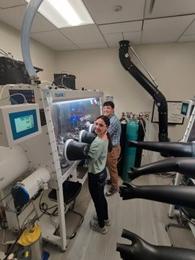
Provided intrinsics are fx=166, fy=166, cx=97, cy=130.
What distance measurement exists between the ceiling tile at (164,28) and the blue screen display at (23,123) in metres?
1.99

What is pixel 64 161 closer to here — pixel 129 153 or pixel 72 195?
pixel 72 195

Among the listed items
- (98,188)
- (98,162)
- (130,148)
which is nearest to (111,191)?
(130,148)

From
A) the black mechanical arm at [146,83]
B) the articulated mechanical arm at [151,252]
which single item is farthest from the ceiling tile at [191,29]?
the articulated mechanical arm at [151,252]

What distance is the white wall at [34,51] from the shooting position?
2.23 m

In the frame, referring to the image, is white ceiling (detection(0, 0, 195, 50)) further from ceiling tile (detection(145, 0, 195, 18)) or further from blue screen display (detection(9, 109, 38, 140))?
blue screen display (detection(9, 109, 38, 140))

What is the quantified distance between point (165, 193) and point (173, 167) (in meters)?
0.13

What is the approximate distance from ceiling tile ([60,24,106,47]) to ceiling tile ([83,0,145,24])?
256 millimetres

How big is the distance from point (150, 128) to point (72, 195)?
225 centimetres

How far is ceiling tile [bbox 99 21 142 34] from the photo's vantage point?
7.26ft

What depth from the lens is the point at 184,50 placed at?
3.00 meters

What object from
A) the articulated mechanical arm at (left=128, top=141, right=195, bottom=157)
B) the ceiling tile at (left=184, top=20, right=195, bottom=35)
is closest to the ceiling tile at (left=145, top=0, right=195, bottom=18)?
the ceiling tile at (left=184, top=20, right=195, bottom=35)

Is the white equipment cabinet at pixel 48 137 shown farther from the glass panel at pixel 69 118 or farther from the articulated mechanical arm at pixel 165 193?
the articulated mechanical arm at pixel 165 193

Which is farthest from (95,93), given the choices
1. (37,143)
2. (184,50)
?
(184,50)

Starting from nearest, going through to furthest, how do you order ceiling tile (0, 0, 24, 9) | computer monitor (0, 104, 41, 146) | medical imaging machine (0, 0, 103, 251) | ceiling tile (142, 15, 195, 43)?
1. computer monitor (0, 104, 41, 146)
2. medical imaging machine (0, 0, 103, 251)
3. ceiling tile (0, 0, 24, 9)
4. ceiling tile (142, 15, 195, 43)
